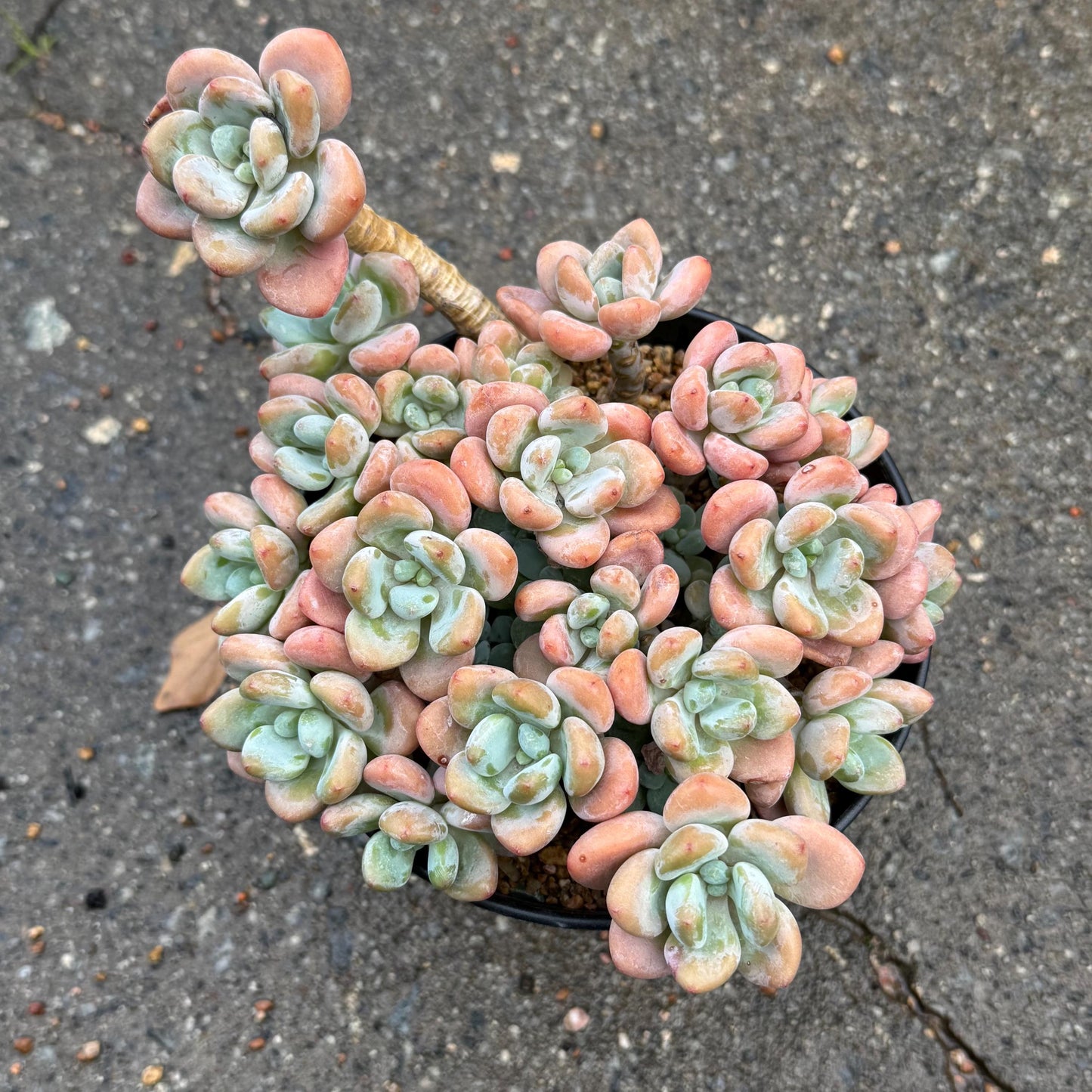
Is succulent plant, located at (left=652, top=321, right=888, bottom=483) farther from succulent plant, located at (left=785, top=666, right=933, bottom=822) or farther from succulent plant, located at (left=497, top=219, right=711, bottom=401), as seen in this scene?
succulent plant, located at (left=785, top=666, right=933, bottom=822)

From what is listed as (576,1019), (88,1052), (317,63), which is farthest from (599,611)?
(88,1052)

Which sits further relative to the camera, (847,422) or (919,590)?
(847,422)

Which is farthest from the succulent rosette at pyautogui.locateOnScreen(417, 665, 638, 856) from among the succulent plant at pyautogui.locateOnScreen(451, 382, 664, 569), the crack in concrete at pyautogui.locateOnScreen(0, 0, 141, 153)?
the crack in concrete at pyautogui.locateOnScreen(0, 0, 141, 153)

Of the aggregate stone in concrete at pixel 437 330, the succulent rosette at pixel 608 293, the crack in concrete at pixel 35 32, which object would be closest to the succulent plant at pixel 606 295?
the succulent rosette at pixel 608 293

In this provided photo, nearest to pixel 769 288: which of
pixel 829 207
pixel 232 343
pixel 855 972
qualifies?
pixel 829 207

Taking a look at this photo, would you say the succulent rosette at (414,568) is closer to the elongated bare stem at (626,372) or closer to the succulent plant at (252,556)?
the succulent plant at (252,556)

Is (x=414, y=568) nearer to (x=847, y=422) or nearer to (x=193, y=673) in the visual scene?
(x=847, y=422)
